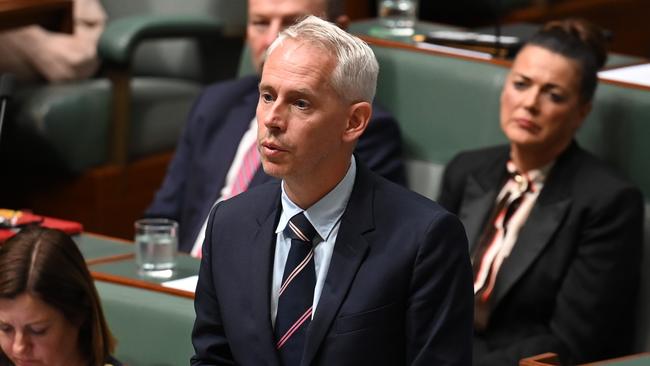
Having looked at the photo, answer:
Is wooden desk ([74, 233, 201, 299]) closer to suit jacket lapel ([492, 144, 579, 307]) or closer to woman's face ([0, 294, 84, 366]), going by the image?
woman's face ([0, 294, 84, 366])

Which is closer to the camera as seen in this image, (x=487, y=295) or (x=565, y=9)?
(x=487, y=295)

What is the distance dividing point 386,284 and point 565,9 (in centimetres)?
313

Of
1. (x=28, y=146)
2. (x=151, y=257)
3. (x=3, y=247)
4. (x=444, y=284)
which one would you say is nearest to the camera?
(x=444, y=284)

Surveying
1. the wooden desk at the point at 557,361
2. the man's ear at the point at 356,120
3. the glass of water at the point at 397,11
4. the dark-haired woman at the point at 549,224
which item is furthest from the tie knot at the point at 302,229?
the glass of water at the point at 397,11

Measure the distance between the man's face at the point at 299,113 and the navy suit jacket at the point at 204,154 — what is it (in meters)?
1.08

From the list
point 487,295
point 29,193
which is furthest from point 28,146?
point 487,295

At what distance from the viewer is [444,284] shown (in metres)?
1.60

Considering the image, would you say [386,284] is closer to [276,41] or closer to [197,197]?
[276,41]

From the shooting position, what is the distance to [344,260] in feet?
5.38

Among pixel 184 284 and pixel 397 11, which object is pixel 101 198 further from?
pixel 184 284

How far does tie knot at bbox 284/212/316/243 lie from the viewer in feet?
5.49

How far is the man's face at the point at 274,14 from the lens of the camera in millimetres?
2658

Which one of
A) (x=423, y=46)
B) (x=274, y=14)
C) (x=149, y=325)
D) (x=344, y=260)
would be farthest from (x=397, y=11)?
(x=344, y=260)

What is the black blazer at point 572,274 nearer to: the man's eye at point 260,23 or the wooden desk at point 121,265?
the wooden desk at point 121,265
